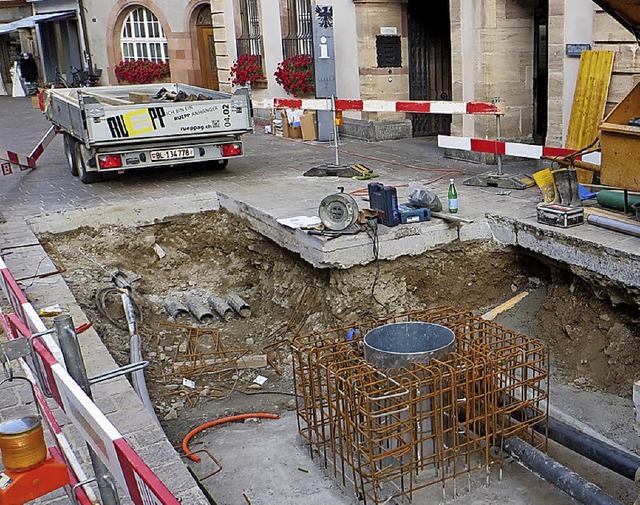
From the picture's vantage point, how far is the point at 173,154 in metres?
10.5

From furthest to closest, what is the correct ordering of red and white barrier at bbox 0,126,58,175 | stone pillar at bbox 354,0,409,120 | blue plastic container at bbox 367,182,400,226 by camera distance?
1. stone pillar at bbox 354,0,409,120
2. red and white barrier at bbox 0,126,58,175
3. blue plastic container at bbox 367,182,400,226

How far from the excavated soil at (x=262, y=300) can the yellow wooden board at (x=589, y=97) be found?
2349 millimetres

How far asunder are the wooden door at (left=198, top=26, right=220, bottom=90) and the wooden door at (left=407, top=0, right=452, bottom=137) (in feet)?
31.9

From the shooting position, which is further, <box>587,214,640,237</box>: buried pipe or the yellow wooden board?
the yellow wooden board

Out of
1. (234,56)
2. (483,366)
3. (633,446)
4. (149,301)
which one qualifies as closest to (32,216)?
(149,301)

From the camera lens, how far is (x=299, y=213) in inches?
338

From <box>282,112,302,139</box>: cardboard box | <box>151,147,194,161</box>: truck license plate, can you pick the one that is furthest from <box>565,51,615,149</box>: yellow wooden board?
<box>282,112,302,139</box>: cardboard box

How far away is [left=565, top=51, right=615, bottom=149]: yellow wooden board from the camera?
8.95 metres

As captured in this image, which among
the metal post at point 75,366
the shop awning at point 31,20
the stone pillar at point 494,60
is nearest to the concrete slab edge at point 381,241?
the stone pillar at point 494,60

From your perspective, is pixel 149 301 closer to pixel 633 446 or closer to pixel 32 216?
pixel 32 216

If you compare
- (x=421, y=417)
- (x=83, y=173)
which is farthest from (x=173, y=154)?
(x=421, y=417)

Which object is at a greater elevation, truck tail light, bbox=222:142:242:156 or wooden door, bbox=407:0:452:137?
wooden door, bbox=407:0:452:137

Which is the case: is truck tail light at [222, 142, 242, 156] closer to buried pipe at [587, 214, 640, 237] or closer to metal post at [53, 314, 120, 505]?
buried pipe at [587, 214, 640, 237]

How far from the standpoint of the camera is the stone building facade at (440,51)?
9.60 m
